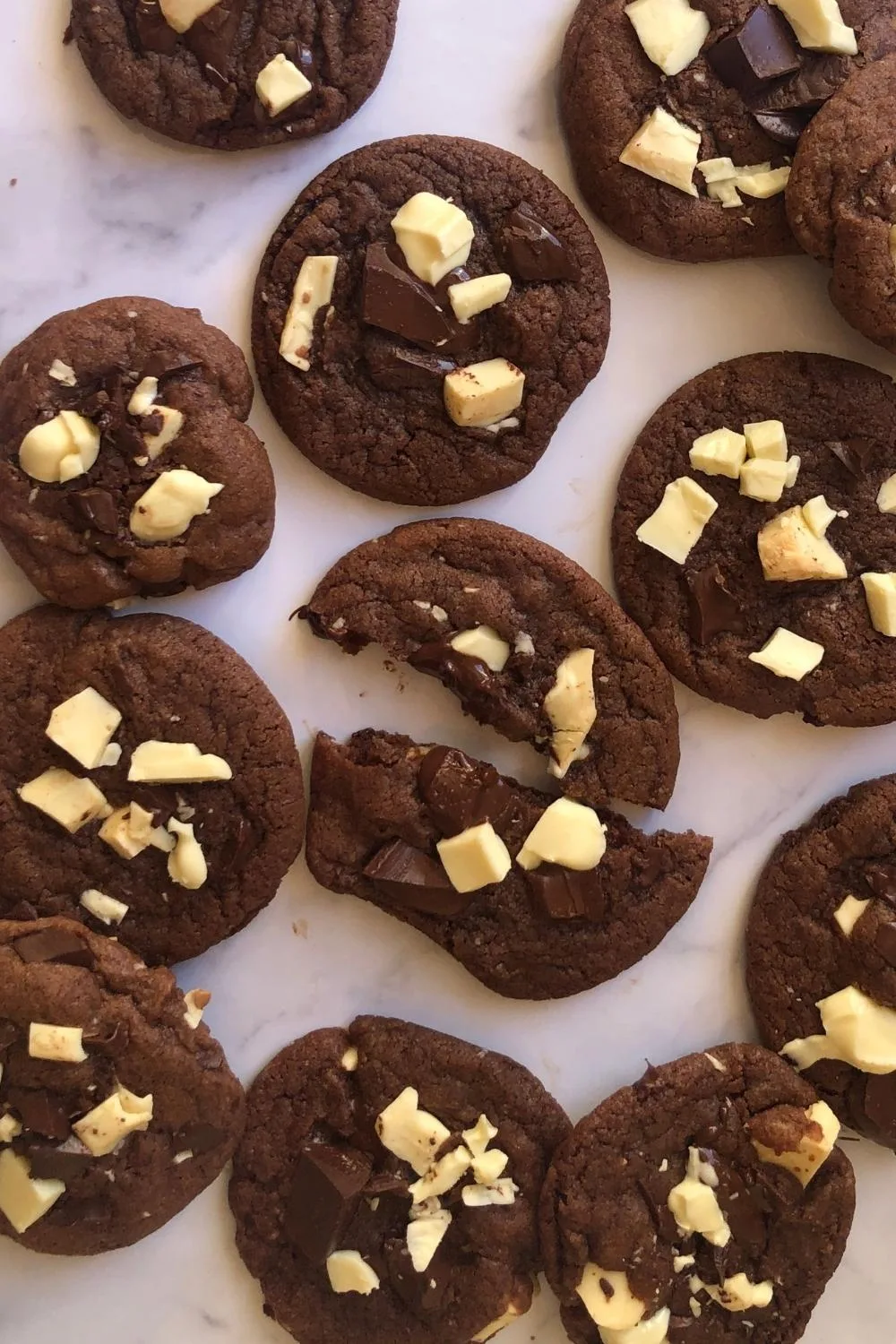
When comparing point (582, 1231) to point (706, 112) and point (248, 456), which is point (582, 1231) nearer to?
point (248, 456)

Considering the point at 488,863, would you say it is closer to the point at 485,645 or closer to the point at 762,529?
the point at 485,645

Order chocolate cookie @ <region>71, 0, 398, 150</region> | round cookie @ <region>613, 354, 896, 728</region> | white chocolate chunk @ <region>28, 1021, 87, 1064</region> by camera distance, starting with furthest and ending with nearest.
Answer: round cookie @ <region>613, 354, 896, 728</region> < chocolate cookie @ <region>71, 0, 398, 150</region> < white chocolate chunk @ <region>28, 1021, 87, 1064</region>

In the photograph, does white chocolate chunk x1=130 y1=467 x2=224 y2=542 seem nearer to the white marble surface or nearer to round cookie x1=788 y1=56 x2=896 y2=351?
the white marble surface

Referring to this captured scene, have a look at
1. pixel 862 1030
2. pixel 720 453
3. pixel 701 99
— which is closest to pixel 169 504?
pixel 720 453

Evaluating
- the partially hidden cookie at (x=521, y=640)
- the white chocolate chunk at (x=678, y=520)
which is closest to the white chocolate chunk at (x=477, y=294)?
the partially hidden cookie at (x=521, y=640)

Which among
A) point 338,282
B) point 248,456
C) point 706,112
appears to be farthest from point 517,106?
point 248,456

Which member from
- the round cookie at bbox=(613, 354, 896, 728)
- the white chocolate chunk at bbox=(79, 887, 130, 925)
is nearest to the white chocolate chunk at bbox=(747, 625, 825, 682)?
the round cookie at bbox=(613, 354, 896, 728)
